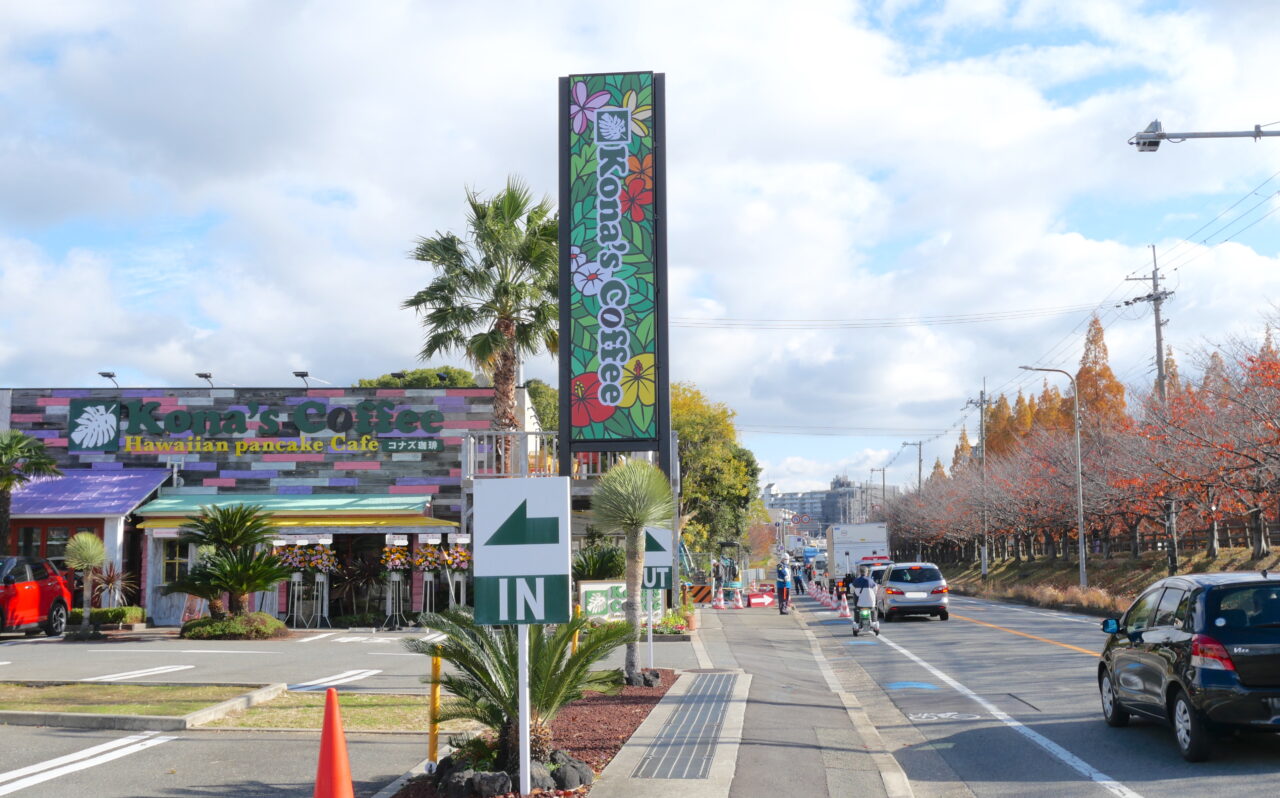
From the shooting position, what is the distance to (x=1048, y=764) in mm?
9188

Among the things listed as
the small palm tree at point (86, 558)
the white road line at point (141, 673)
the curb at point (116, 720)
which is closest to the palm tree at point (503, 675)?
the curb at point (116, 720)

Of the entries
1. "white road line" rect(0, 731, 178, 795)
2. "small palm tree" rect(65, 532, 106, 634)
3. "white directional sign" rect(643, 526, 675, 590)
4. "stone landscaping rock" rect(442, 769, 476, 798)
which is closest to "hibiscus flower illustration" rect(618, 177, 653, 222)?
"white directional sign" rect(643, 526, 675, 590)

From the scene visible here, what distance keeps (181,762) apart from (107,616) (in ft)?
58.4

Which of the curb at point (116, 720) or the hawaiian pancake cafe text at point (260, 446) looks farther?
the hawaiian pancake cafe text at point (260, 446)

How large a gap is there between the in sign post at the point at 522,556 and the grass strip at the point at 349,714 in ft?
14.7

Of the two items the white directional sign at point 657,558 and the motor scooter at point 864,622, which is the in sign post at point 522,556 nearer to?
the white directional sign at point 657,558

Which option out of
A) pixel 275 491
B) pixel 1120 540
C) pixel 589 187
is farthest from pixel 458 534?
pixel 1120 540

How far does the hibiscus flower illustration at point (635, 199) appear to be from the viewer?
1867cm

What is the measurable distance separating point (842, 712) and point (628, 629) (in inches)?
180

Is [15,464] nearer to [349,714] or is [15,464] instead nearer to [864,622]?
[349,714]

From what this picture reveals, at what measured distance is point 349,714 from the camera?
37.8 feet

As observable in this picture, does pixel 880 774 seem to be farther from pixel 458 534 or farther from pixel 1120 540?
pixel 1120 540

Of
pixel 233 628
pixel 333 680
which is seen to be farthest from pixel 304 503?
pixel 333 680

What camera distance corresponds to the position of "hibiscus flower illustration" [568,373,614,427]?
18.6m
